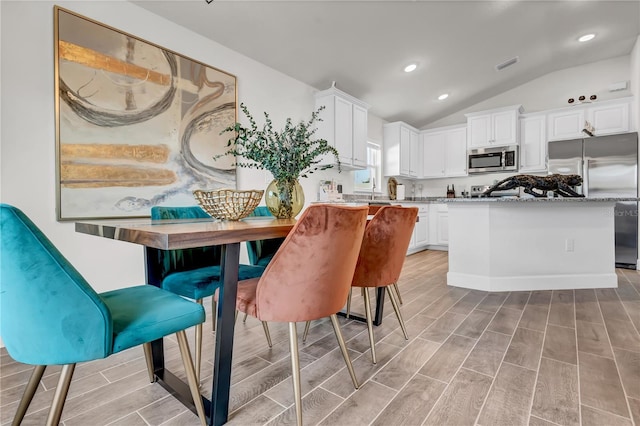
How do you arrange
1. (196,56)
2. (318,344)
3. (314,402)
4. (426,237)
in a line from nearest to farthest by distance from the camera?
(314,402), (318,344), (196,56), (426,237)

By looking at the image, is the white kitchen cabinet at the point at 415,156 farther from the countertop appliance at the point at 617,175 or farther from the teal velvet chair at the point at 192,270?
the teal velvet chair at the point at 192,270

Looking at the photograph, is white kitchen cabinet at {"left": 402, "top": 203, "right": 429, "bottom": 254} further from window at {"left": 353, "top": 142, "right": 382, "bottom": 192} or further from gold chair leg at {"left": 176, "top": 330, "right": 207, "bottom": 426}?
gold chair leg at {"left": 176, "top": 330, "right": 207, "bottom": 426}

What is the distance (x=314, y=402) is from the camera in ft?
4.69

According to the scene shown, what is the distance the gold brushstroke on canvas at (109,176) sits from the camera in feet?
7.16

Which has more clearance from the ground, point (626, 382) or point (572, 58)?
point (572, 58)

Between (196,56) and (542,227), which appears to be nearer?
(196,56)

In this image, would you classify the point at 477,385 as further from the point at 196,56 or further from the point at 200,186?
the point at 196,56

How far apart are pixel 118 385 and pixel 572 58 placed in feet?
23.1

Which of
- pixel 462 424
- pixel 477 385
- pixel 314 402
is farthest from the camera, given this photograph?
pixel 477 385

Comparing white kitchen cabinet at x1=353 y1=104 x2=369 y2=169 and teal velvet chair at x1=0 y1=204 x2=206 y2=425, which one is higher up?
white kitchen cabinet at x1=353 y1=104 x2=369 y2=169

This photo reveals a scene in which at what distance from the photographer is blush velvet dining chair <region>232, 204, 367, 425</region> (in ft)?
3.92

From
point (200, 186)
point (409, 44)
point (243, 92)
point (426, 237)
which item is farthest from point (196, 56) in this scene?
point (426, 237)

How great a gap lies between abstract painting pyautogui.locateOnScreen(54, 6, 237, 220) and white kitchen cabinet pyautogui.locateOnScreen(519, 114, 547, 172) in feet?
16.5

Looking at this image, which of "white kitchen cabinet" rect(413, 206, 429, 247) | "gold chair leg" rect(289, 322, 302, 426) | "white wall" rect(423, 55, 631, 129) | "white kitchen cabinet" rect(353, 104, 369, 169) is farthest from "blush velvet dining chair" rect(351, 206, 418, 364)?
"white wall" rect(423, 55, 631, 129)
